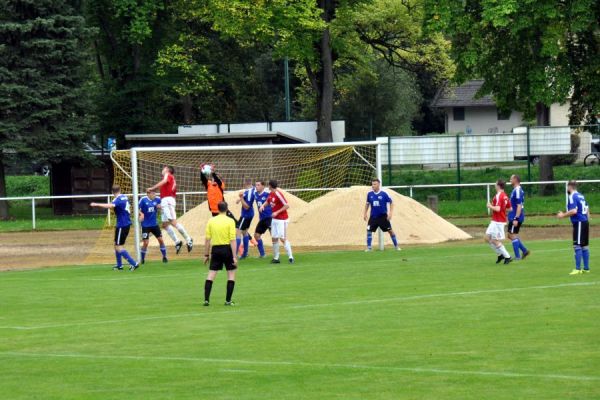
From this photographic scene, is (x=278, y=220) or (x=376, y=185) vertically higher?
(x=376, y=185)

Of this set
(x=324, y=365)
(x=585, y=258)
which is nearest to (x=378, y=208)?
(x=585, y=258)

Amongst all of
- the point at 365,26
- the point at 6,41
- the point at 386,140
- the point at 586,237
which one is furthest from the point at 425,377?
the point at 365,26

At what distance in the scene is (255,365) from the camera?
13945 mm

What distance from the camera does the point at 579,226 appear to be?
23531 millimetres

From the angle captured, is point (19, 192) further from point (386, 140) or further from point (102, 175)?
point (386, 140)

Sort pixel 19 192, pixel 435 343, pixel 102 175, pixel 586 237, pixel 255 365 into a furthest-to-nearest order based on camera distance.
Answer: pixel 19 192
pixel 102 175
pixel 586 237
pixel 435 343
pixel 255 365

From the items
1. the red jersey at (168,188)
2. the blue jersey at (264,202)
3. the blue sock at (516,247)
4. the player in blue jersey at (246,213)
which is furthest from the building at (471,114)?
the blue sock at (516,247)

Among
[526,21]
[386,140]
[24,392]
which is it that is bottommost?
[24,392]

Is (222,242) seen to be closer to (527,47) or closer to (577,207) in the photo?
(577,207)

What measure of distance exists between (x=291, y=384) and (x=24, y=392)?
3002mm

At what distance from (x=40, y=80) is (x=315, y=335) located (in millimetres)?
36190

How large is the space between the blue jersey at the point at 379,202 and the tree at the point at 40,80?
22.0 m

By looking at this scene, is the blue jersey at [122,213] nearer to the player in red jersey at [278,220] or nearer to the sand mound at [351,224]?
the player in red jersey at [278,220]

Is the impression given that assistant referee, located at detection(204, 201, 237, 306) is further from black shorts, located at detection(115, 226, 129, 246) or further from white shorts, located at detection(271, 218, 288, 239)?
white shorts, located at detection(271, 218, 288, 239)
